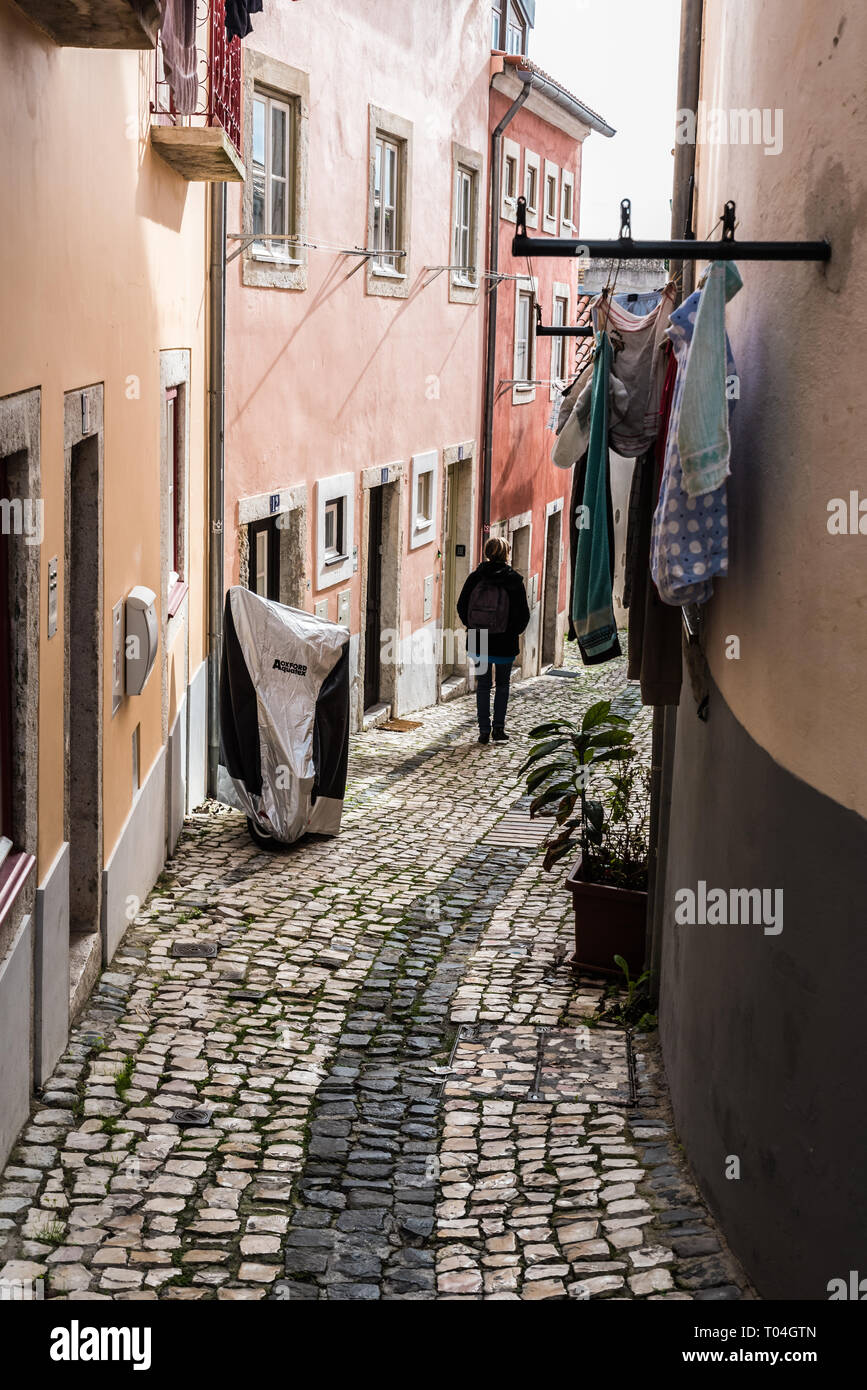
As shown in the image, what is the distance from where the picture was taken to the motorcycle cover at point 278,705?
9.72 metres

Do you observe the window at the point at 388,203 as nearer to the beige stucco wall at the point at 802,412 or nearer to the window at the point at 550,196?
the window at the point at 550,196

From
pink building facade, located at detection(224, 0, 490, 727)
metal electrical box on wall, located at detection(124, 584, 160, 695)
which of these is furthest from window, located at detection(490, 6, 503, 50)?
metal electrical box on wall, located at detection(124, 584, 160, 695)

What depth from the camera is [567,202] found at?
86.3 ft

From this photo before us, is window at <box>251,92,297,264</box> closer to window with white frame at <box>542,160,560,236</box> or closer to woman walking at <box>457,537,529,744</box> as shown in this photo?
woman walking at <box>457,537,529,744</box>

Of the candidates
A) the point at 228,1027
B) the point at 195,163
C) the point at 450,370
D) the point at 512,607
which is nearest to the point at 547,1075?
the point at 228,1027

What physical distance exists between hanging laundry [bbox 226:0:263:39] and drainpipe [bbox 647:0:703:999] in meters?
2.90

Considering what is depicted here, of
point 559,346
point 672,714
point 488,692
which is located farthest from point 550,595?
point 672,714

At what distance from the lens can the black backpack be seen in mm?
14367

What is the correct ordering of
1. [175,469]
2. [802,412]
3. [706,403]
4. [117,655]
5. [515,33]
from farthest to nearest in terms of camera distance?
[515,33]
[175,469]
[117,655]
[706,403]
[802,412]

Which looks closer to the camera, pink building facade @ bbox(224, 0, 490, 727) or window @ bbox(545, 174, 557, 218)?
pink building facade @ bbox(224, 0, 490, 727)

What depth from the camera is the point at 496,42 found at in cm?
2139

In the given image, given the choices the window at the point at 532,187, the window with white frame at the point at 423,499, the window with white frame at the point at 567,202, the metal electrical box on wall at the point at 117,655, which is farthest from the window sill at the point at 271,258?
the window with white frame at the point at 567,202

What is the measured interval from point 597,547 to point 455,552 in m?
14.5

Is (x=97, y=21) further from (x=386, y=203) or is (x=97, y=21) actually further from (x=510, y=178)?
(x=510, y=178)
